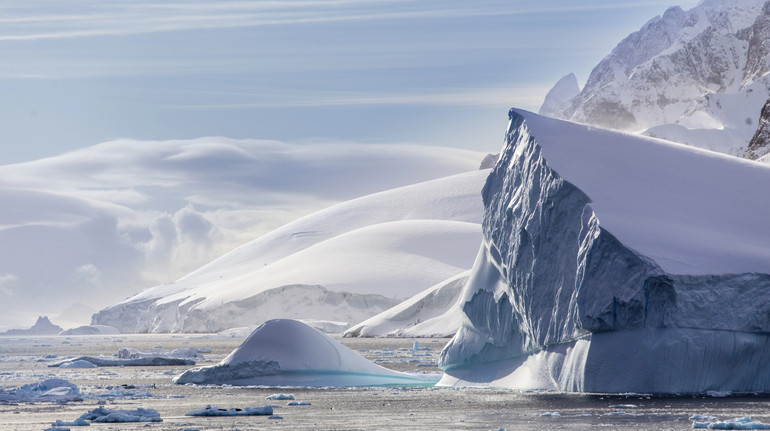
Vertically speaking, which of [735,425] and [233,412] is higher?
[233,412]

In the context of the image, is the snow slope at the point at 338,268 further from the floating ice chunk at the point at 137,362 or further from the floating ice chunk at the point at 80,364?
the floating ice chunk at the point at 80,364

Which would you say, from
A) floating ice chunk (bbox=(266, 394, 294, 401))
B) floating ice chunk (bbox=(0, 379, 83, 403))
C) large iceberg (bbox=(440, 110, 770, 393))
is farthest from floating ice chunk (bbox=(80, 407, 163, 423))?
→ large iceberg (bbox=(440, 110, 770, 393))

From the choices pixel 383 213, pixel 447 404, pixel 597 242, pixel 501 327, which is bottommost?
pixel 447 404

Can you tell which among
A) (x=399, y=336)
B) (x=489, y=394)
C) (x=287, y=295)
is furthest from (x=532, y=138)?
(x=287, y=295)

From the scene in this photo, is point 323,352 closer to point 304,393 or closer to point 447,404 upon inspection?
point 304,393

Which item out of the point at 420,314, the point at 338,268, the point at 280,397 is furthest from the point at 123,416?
the point at 338,268

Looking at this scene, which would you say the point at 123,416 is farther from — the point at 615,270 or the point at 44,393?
the point at 615,270
